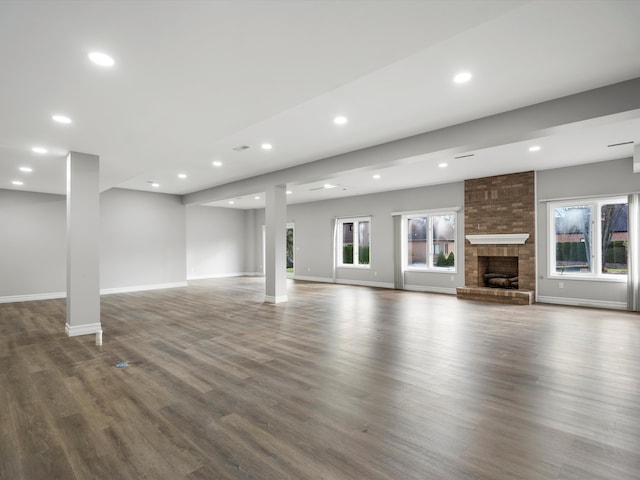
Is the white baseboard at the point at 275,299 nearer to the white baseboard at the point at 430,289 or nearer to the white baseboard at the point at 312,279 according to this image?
the white baseboard at the point at 430,289

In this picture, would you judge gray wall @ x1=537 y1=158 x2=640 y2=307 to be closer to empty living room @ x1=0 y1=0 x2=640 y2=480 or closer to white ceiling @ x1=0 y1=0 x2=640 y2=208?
empty living room @ x1=0 y1=0 x2=640 y2=480

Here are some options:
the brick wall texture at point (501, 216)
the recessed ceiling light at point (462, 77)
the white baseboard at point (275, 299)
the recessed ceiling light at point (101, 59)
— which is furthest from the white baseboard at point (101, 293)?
the recessed ceiling light at point (462, 77)

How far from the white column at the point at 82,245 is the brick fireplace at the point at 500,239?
732cm

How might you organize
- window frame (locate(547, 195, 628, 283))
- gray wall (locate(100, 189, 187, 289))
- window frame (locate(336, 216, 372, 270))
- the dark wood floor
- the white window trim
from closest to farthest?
the dark wood floor → window frame (locate(547, 195, 628, 283)) → the white window trim → gray wall (locate(100, 189, 187, 289)) → window frame (locate(336, 216, 372, 270))

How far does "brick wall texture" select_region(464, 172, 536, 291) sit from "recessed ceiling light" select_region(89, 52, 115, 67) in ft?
25.0

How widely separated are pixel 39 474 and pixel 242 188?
6.62m

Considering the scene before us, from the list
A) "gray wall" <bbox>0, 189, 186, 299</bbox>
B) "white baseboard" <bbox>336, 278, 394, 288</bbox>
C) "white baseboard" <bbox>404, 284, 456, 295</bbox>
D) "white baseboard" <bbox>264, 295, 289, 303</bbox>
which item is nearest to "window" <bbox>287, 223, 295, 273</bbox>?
"white baseboard" <bbox>336, 278, 394, 288</bbox>

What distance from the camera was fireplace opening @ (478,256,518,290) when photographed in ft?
25.0

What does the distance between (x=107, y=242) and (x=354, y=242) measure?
7.05 metres

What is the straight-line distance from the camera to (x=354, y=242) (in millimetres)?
10750

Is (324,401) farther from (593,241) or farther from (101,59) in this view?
(593,241)

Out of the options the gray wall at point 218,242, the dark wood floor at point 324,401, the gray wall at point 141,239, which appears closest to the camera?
the dark wood floor at point 324,401

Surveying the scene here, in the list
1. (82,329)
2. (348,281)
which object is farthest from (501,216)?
(82,329)

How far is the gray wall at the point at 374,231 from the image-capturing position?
8.62m
